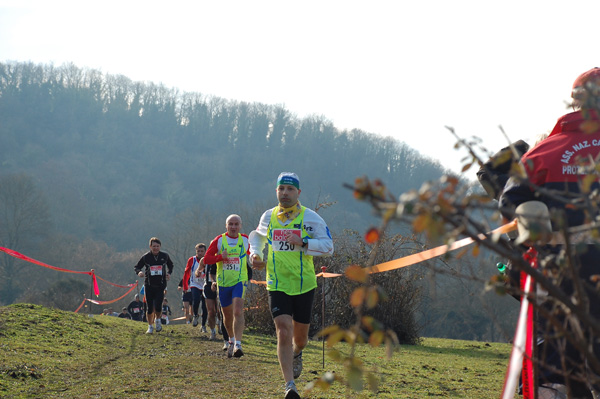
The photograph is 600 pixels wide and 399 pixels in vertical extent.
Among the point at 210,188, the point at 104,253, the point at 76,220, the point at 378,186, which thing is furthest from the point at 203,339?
the point at 210,188

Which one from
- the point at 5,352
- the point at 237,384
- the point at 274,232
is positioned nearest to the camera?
the point at 274,232

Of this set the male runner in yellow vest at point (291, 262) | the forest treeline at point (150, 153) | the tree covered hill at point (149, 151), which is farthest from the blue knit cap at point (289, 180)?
the tree covered hill at point (149, 151)

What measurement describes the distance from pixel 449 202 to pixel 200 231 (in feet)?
228

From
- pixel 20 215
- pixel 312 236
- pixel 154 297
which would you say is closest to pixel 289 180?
pixel 312 236

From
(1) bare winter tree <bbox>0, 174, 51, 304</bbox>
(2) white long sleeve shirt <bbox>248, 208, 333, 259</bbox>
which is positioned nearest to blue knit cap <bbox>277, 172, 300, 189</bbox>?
(2) white long sleeve shirt <bbox>248, 208, 333, 259</bbox>

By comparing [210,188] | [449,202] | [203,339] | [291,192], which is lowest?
[203,339]

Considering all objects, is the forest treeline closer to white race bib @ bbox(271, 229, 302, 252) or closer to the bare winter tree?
the bare winter tree

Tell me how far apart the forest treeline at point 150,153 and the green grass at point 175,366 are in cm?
6701

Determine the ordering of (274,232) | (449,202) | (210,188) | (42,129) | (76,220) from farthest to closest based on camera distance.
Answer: (42,129) < (210,188) < (76,220) < (274,232) < (449,202)

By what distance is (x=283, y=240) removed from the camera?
7.34 m

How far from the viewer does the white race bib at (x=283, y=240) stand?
287 inches

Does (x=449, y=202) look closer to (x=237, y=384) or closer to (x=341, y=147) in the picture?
(x=237, y=384)

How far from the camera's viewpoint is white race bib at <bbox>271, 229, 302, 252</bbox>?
729cm

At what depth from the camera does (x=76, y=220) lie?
88875mm
